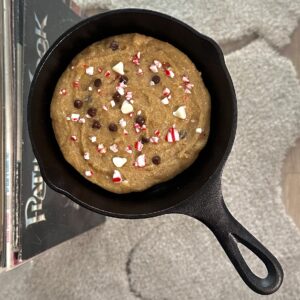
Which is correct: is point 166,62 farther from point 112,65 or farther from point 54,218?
point 54,218

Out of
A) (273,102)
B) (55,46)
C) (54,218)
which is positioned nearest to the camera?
(55,46)

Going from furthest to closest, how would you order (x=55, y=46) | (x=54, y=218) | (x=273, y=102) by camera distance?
(x=273, y=102)
(x=54, y=218)
(x=55, y=46)

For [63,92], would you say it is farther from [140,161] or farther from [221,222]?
[221,222]

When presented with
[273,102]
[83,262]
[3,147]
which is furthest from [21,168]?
[273,102]

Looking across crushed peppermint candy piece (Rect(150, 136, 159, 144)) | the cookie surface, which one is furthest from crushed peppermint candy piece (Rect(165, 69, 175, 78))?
crushed peppermint candy piece (Rect(150, 136, 159, 144))

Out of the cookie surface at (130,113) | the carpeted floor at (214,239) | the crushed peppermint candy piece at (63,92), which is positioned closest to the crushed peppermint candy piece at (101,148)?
the cookie surface at (130,113)

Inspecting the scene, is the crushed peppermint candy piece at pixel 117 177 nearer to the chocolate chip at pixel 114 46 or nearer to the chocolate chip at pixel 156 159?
the chocolate chip at pixel 156 159
